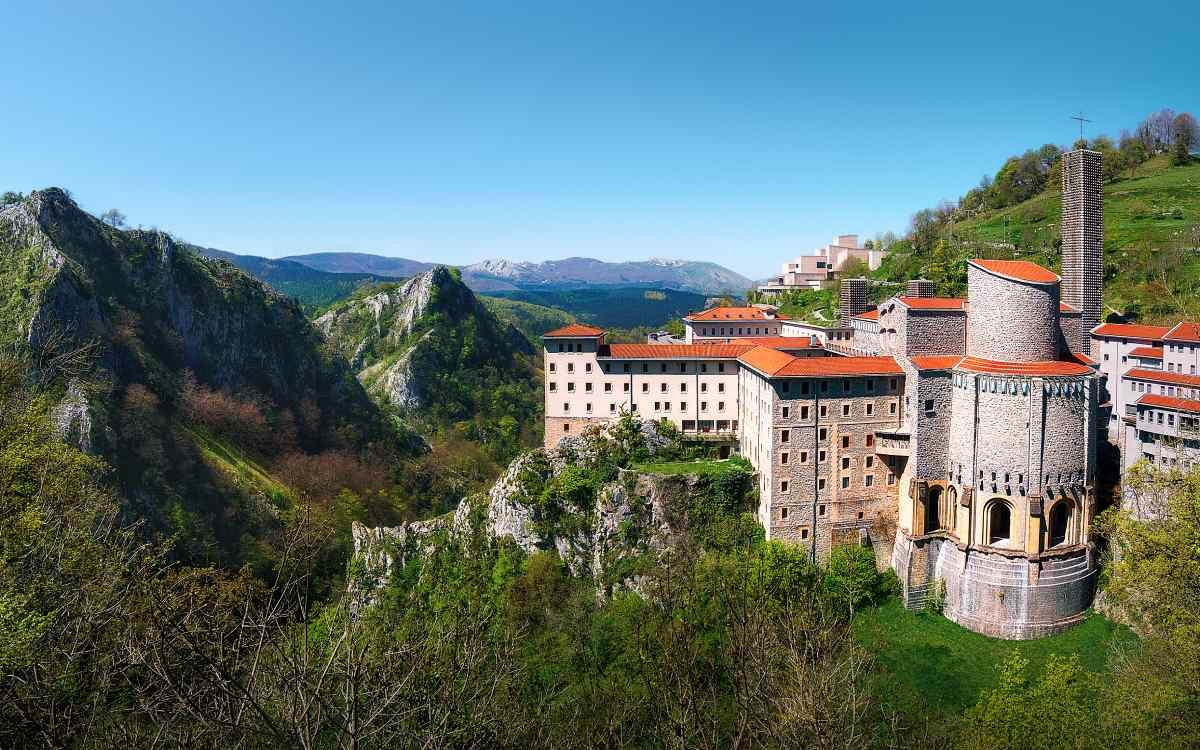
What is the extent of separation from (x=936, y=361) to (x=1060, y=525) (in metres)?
11.5

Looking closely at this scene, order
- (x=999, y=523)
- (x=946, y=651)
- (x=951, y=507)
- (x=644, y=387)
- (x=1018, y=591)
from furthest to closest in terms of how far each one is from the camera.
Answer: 1. (x=644, y=387)
2. (x=999, y=523)
3. (x=951, y=507)
4. (x=1018, y=591)
5. (x=946, y=651)

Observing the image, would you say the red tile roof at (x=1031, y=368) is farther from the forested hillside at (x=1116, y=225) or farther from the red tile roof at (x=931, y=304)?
the forested hillside at (x=1116, y=225)

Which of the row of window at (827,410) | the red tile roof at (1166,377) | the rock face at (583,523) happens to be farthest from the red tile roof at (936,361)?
the rock face at (583,523)

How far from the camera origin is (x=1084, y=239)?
5797cm

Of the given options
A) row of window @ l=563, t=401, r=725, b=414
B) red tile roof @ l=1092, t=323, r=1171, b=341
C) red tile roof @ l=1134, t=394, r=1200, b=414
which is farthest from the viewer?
row of window @ l=563, t=401, r=725, b=414

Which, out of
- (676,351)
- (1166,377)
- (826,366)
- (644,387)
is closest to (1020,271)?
(826,366)

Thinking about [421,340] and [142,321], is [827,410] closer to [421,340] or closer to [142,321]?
[142,321]

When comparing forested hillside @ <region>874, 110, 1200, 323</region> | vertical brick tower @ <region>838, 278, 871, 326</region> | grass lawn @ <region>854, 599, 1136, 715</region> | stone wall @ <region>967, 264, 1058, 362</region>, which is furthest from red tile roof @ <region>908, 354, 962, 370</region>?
forested hillside @ <region>874, 110, 1200, 323</region>

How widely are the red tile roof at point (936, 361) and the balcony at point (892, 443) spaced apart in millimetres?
4477

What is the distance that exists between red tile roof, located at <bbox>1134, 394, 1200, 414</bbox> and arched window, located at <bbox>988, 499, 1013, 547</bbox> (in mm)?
9578

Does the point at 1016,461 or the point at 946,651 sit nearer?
the point at 946,651

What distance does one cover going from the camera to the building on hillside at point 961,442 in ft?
130

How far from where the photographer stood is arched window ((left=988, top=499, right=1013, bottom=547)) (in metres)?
41.2

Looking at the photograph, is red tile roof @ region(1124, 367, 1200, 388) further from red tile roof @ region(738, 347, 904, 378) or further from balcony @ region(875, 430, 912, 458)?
red tile roof @ region(738, 347, 904, 378)
